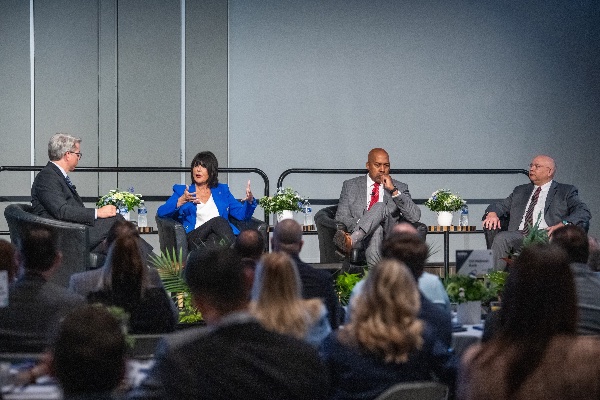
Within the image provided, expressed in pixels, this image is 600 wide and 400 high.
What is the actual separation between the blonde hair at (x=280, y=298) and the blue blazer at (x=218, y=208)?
14.0 ft

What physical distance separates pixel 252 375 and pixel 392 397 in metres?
0.68

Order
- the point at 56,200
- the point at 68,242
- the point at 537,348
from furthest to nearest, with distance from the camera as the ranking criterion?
the point at 56,200 → the point at 68,242 → the point at 537,348

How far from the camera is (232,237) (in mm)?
7281

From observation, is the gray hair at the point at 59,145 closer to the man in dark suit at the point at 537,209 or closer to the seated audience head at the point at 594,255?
the man in dark suit at the point at 537,209

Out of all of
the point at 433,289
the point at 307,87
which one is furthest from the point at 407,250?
the point at 307,87

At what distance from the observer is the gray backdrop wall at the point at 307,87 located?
340 inches

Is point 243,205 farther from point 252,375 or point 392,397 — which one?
point 252,375

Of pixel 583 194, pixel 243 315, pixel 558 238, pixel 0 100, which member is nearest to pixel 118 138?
pixel 0 100

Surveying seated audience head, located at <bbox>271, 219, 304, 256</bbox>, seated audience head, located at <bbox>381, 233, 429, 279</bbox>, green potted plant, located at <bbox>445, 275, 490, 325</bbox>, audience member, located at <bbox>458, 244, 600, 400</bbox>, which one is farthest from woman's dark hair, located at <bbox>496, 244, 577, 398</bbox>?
seated audience head, located at <bbox>271, 219, 304, 256</bbox>

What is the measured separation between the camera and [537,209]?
7918 millimetres

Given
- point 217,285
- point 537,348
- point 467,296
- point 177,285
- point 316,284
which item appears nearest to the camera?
point 537,348

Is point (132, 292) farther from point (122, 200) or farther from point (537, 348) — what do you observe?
point (122, 200)

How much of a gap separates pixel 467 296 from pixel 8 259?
2.24 meters

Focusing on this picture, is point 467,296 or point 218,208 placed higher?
point 218,208
